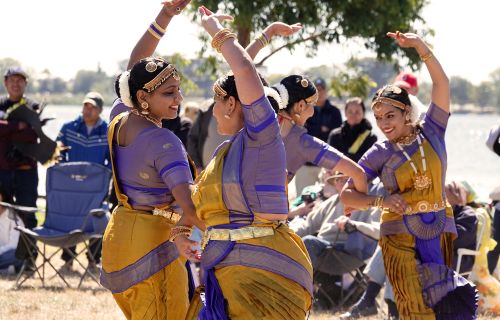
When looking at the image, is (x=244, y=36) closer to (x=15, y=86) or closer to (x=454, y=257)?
(x=15, y=86)

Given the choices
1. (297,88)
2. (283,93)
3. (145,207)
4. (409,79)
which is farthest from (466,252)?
(145,207)

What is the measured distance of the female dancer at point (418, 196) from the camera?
226 inches

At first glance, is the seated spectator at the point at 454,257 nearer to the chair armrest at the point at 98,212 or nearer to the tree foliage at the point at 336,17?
the chair armrest at the point at 98,212

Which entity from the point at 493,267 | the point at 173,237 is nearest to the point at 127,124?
the point at 173,237

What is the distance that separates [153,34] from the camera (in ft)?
18.0

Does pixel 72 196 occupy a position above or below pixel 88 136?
below

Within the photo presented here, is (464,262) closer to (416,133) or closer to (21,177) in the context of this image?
(416,133)

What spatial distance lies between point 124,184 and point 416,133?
169cm

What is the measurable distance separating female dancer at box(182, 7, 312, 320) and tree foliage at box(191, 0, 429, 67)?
937cm

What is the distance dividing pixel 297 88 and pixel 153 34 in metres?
0.77

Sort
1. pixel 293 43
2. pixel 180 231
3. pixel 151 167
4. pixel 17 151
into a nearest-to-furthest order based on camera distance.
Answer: pixel 180 231 < pixel 151 167 < pixel 17 151 < pixel 293 43

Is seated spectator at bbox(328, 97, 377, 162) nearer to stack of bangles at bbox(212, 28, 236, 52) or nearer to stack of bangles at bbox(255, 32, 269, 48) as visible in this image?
stack of bangles at bbox(255, 32, 269, 48)

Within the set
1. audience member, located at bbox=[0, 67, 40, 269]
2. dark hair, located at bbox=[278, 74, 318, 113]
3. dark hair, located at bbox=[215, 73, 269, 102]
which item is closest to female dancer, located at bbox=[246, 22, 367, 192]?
dark hair, located at bbox=[278, 74, 318, 113]

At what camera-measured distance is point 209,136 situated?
948cm
